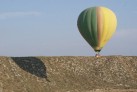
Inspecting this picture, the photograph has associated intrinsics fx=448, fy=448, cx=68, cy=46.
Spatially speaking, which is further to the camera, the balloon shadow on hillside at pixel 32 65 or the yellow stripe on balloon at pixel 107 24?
→ the balloon shadow on hillside at pixel 32 65

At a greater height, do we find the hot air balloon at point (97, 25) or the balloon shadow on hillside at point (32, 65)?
the hot air balloon at point (97, 25)

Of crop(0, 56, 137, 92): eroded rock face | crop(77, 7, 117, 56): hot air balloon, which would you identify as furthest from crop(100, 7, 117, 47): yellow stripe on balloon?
crop(0, 56, 137, 92): eroded rock face

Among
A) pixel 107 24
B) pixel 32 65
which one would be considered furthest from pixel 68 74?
pixel 107 24

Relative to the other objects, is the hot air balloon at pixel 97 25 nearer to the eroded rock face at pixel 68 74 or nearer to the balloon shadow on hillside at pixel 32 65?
the eroded rock face at pixel 68 74

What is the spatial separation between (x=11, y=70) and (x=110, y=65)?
706 inches

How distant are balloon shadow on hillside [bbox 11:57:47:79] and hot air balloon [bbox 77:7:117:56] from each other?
1300 centimetres

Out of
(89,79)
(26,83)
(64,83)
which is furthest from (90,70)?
(26,83)

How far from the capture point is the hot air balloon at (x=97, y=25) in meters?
58.7

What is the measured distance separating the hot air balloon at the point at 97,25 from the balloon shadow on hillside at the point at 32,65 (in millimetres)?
13002

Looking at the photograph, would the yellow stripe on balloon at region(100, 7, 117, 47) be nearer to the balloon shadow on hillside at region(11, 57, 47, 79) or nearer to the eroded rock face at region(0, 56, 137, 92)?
the eroded rock face at region(0, 56, 137, 92)

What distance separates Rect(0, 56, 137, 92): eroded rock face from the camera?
64812mm

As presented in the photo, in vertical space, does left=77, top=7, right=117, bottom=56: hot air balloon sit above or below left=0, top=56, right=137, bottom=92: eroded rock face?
above

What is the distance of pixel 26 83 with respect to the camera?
64875mm

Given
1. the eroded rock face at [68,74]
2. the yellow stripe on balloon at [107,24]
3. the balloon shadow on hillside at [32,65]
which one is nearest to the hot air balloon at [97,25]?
the yellow stripe on balloon at [107,24]
